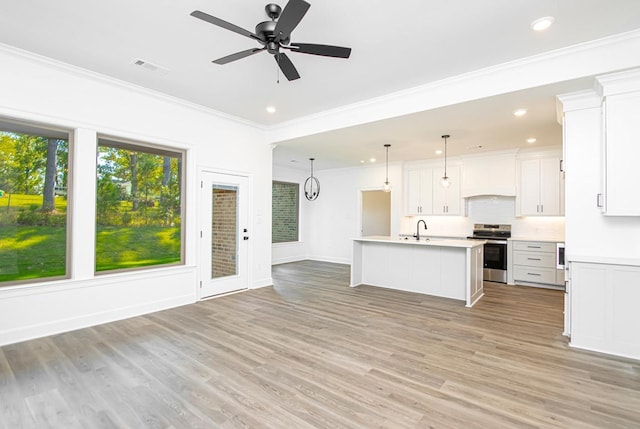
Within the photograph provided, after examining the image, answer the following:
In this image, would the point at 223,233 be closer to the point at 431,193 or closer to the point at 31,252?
the point at 31,252

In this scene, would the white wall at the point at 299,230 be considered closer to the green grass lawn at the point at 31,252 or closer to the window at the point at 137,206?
the window at the point at 137,206

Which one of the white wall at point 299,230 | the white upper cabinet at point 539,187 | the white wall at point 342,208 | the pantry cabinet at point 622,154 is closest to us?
the pantry cabinet at point 622,154

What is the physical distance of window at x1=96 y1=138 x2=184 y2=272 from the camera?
157 inches

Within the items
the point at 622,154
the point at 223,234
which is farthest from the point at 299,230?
the point at 622,154

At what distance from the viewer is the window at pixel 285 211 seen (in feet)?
29.1

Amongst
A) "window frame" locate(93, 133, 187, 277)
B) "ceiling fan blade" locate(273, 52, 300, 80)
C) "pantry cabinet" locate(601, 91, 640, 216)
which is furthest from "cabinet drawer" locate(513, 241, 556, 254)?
"window frame" locate(93, 133, 187, 277)

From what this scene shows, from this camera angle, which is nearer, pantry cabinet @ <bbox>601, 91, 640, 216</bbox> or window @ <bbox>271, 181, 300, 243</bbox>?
pantry cabinet @ <bbox>601, 91, 640, 216</bbox>

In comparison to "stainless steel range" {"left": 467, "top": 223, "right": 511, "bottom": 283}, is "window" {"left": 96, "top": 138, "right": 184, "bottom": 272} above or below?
above

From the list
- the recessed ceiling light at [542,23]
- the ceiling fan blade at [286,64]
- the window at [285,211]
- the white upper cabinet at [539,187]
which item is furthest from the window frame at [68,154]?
the white upper cabinet at [539,187]

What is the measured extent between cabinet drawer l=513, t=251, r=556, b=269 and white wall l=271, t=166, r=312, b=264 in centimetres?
533

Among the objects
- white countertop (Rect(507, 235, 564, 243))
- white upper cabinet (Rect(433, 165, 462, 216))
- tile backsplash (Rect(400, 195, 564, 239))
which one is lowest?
white countertop (Rect(507, 235, 564, 243))

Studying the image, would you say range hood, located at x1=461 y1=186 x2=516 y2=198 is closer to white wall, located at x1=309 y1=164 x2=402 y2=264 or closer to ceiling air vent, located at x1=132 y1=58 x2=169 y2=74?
white wall, located at x1=309 y1=164 x2=402 y2=264

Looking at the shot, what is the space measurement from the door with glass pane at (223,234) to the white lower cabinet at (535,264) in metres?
5.32

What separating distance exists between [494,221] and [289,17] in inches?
258
